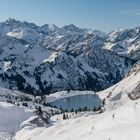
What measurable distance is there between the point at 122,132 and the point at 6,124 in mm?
144998

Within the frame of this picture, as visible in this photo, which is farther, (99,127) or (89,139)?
(99,127)

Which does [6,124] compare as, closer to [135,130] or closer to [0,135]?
[0,135]

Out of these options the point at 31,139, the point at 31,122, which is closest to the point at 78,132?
the point at 31,139

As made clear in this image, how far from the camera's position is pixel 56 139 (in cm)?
8262

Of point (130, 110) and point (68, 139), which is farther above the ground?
point (130, 110)

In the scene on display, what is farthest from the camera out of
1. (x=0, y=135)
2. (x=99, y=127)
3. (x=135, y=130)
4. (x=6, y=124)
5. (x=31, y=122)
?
(x=6, y=124)

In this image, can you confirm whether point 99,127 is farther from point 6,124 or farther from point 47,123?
point 6,124

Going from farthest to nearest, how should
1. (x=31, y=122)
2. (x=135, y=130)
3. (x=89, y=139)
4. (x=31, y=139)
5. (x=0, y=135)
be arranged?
1. (x=31, y=122)
2. (x=0, y=135)
3. (x=31, y=139)
4. (x=89, y=139)
5. (x=135, y=130)

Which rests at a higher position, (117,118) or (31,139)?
(117,118)

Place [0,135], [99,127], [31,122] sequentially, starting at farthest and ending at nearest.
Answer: [31,122] < [0,135] < [99,127]

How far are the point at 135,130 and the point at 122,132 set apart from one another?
105 inches

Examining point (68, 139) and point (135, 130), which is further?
point (68, 139)

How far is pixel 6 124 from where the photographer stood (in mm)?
197875

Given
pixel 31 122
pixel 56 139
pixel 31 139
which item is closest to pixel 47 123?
pixel 31 122
